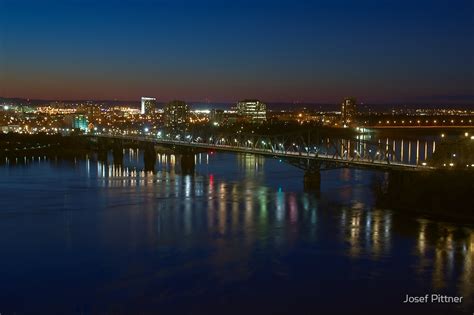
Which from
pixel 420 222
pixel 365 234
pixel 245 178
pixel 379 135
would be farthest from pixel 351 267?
pixel 379 135

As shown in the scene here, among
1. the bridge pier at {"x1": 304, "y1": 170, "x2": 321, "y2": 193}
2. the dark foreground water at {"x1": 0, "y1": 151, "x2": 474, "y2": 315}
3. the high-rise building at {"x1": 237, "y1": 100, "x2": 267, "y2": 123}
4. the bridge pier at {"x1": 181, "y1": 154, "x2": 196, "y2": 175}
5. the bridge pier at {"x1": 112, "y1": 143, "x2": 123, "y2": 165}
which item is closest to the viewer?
the dark foreground water at {"x1": 0, "y1": 151, "x2": 474, "y2": 315}

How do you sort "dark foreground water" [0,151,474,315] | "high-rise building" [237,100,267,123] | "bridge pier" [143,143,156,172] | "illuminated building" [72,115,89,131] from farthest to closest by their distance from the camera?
"high-rise building" [237,100,267,123]
"illuminated building" [72,115,89,131]
"bridge pier" [143,143,156,172]
"dark foreground water" [0,151,474,315]

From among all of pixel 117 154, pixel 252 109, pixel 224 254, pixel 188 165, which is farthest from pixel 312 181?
pixel 252 109

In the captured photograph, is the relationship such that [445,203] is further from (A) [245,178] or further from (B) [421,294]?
(A) [245,178]

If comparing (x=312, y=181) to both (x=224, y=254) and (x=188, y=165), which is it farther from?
(x=224, y=254)

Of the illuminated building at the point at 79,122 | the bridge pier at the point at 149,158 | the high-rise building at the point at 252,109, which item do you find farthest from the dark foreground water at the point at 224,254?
the high-rise building at the point at 252,109

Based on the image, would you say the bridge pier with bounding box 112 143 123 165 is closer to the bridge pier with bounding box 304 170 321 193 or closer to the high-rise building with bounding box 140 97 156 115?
the bridge pier with bounding box 304 170 321 193

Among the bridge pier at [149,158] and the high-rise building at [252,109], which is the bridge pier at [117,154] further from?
the high-rise building at [252,109]

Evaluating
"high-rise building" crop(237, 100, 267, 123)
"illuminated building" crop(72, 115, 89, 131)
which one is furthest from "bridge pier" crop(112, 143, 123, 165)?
"high-rise building" crop(237, 100, 267, 123)
